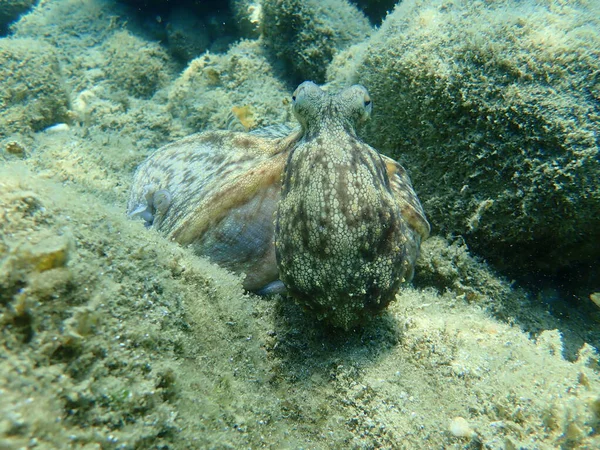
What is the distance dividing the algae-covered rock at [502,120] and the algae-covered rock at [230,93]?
7.04 ft

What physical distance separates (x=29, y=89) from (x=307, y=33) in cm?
506

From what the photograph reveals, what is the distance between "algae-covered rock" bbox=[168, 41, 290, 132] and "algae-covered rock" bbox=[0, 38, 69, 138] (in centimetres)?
196

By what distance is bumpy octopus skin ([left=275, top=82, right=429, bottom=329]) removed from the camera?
2.23 m

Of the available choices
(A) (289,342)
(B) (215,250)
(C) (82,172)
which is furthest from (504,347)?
(C) (82,172)

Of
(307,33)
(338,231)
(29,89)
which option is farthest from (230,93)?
(338,231)

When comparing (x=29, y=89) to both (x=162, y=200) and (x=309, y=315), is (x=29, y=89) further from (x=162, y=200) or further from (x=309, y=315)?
(x=309, y=315)

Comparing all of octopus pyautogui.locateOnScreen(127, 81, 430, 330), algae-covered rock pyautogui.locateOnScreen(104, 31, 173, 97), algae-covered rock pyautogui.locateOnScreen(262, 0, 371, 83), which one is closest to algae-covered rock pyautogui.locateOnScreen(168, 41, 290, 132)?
algae-covered rock pyautogui.locateOnScreen(262, 0, 371, 83)

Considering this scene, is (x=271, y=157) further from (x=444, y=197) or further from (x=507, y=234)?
(x=507, y=234)

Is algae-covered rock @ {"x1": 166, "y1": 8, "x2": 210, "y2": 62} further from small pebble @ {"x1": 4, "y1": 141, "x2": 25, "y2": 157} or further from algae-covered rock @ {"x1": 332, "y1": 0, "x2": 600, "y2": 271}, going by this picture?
algae-covered rock @ {"x1": 332, "y1": 0, "x2": 600, "y2": 271}

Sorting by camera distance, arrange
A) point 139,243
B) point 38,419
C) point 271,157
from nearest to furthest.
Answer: point 38,419 < point 139,243 < point 271,157

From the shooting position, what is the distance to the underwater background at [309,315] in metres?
1.36

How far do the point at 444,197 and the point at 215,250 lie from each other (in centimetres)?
270

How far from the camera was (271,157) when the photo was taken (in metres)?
3.02

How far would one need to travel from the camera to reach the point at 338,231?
221cm
